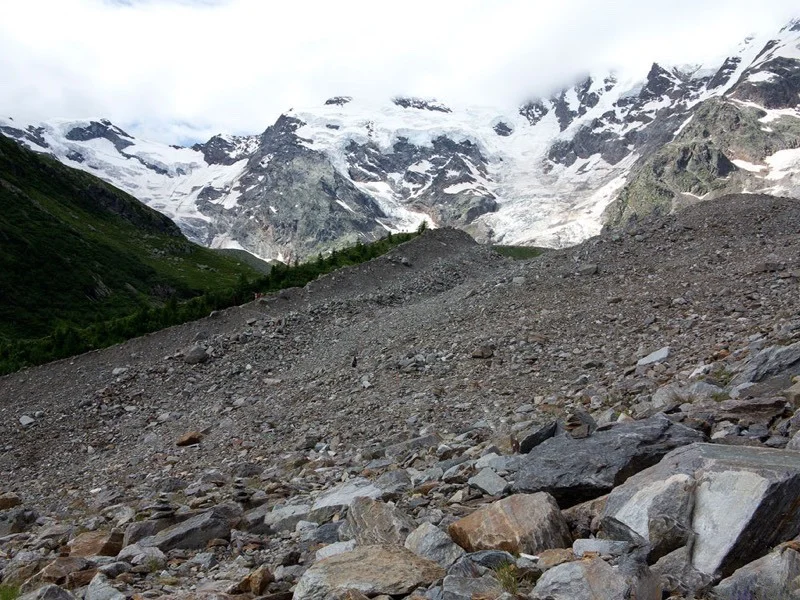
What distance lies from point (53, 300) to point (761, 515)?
193 feet

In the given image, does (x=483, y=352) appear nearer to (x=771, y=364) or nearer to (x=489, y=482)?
(x=771, y=364)

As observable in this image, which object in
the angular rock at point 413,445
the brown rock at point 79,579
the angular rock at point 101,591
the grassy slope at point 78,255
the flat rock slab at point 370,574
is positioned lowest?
the angular rock at point 413,445

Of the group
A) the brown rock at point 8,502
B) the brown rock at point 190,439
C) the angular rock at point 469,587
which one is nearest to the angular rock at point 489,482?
the angular rock at point 469,587

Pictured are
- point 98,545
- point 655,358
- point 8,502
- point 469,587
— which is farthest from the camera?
point 8,502

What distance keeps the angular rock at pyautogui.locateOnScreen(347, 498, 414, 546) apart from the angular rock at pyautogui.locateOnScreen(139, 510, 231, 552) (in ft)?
7.24

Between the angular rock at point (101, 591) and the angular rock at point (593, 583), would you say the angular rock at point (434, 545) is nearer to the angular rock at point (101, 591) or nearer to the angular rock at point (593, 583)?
the angular rock at point (593, 583)

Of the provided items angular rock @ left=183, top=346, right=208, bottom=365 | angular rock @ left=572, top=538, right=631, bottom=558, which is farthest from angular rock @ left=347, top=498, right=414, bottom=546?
angular rock @ left=183, top=346, right=208, bottom=365

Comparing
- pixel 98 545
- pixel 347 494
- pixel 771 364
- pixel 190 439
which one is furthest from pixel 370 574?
pixel 190 439

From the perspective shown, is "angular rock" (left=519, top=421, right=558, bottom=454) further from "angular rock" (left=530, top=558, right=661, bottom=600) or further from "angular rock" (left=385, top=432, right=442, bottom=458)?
"angular rock" (left=530, top=558, right=661, bottom=600)

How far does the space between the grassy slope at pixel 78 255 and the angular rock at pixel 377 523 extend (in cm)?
3090

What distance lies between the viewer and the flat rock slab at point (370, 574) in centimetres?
546

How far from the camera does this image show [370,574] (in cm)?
566

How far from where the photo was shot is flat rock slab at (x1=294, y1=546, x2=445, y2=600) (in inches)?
215

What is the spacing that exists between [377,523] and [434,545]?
1085mm
